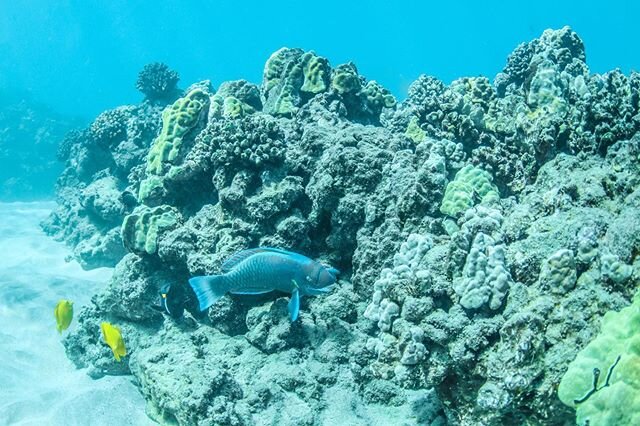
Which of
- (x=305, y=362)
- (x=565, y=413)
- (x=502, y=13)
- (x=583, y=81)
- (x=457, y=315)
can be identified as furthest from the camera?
(x=502, y=13)

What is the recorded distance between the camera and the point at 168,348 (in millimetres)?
4785

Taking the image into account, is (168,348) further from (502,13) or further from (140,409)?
(502,13)

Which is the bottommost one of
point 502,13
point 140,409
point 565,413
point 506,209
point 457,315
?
point 140,409

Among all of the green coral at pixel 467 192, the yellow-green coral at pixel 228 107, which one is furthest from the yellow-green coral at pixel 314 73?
the green coral at pixel 467 192

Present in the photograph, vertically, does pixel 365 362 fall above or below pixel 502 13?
below

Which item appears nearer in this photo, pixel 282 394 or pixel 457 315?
pixel 457 315

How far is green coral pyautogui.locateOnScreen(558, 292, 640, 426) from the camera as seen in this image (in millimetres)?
2041

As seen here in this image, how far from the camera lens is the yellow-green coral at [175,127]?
644 centimetres

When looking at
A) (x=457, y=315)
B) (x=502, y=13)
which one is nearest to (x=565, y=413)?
(x=457, y=315)

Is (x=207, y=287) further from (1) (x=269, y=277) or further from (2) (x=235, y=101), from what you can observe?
(2) (x=235, y=101)

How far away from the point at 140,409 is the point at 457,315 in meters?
3.73

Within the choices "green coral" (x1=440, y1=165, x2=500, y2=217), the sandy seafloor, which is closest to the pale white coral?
"green coral" (x1=440, y1=165, x2=500, y2=217)

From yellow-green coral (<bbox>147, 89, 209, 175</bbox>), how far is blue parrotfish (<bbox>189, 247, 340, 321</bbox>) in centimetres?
315

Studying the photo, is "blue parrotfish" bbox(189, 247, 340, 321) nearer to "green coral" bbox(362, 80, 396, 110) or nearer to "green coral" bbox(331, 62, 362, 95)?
"green coral" bbox(331, 62, 362, 95)
